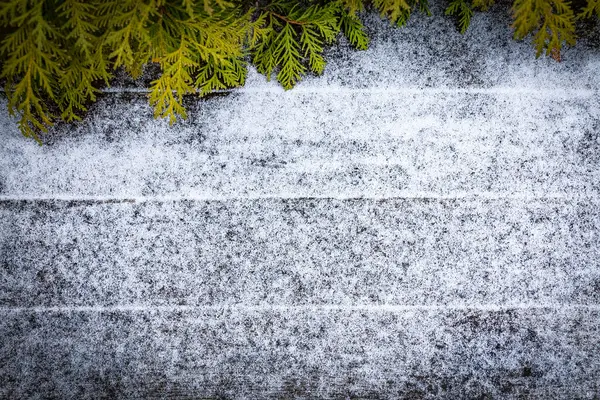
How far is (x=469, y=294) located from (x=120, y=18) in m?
2.54

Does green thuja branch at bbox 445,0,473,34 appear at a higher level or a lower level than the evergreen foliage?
higher

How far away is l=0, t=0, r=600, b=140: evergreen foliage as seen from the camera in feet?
6.93

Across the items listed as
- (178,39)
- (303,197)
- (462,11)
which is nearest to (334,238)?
(303,197)

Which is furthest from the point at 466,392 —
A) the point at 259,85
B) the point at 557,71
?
the point at 259,85

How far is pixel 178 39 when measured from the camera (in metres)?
2.38

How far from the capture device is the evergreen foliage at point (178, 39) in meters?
2.11

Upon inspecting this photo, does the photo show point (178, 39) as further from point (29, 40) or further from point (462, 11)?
point (462, 11)

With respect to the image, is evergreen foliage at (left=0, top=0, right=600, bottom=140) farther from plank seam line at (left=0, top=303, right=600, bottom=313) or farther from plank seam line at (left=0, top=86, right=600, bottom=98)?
plank seam line at (left=0, top=303, right=600, bottom=313)

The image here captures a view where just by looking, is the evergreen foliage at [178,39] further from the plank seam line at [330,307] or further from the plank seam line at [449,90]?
the plank seam line at [330,307]

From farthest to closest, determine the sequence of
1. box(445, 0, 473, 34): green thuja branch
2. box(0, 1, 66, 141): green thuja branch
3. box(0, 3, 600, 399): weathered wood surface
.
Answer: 1. box(0, 3, 600, 399): weathered wood surface
2. box(445, 0, 473, 34): green thuja branch
3. box(0, 1, 66, 141): green thuja branch

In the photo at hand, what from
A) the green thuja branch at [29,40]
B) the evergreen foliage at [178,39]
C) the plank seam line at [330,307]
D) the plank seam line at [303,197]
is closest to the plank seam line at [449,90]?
the evergreen foliage at [178,39]

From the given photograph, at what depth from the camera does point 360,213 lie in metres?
2.73

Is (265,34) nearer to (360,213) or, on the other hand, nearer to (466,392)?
(360,213)

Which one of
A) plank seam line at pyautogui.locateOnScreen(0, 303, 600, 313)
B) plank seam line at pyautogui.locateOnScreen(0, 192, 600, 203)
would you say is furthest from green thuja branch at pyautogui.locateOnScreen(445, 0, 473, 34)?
plank seam line at pyautogui.locateOnScreen(0, 303, 600, 313)
